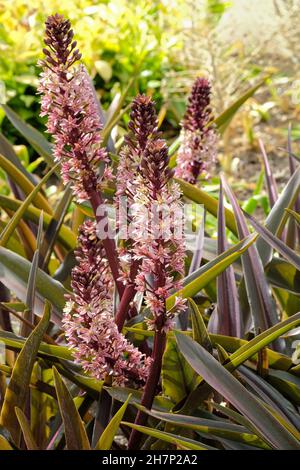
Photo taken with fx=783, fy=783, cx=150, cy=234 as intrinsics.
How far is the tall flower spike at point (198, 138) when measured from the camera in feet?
5.39

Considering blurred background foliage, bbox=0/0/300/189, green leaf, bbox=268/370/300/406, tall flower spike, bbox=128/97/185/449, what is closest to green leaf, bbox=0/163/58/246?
tall flower spike, bbox=128/97/185/449

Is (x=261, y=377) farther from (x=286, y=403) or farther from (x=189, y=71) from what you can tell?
(x=189, y=71)

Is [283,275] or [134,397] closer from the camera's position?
[134,397]

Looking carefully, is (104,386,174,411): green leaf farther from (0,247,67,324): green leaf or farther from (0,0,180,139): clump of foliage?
(0,0,180,139): clump of foliage

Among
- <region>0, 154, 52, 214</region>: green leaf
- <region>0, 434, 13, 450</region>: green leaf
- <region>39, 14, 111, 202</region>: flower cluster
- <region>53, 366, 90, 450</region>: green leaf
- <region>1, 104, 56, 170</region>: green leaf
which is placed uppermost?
<region>39, 14, 111, 202</region>: flower cluster

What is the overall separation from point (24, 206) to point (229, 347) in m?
0.48

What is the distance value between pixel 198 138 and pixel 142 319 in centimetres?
43

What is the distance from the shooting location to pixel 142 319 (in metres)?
1.44

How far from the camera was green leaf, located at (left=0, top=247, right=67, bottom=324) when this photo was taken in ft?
5.03

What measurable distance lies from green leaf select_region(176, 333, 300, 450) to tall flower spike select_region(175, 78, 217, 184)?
1.90ft

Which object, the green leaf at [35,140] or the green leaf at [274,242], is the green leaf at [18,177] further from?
the green leaf at [274,242]

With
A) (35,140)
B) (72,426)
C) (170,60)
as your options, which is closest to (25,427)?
(72,426)

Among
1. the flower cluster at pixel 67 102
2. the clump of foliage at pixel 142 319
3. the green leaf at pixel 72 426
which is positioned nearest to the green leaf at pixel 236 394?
the clump of foliage at pixel 142 319

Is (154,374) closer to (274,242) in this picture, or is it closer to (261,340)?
(261,340)
